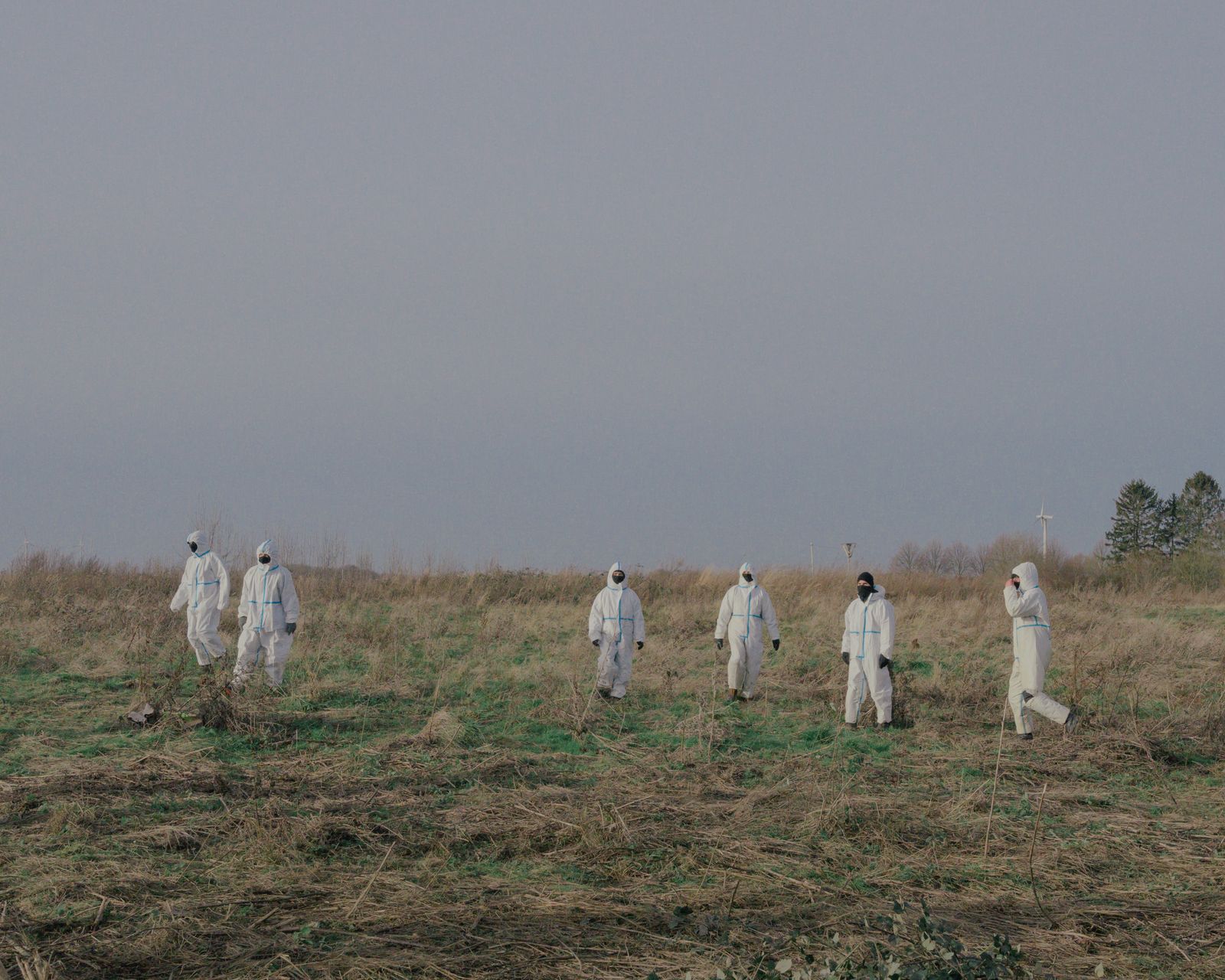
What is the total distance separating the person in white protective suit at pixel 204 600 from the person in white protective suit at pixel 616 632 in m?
4.86

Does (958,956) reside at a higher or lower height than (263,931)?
higher

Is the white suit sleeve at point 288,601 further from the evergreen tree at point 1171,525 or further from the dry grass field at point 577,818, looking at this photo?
the evergreen tree at point 1171,525

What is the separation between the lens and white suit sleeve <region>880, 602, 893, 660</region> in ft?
→ 37.9

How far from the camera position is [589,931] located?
18.5 feet

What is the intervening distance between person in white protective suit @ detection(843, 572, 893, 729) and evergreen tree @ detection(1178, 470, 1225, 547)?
128ft

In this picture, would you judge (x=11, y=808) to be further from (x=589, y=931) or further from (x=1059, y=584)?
(x=1059, y=584)

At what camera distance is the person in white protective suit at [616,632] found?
13.2 m

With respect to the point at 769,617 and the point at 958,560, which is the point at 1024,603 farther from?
the point at 958,560

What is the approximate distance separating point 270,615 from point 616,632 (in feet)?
13.8

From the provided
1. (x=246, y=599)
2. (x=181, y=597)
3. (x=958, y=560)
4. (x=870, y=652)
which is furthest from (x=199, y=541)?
(x=958, y=560)

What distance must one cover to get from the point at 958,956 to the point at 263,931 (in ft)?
11.5

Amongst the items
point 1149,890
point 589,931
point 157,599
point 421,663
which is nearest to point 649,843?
point 589,931

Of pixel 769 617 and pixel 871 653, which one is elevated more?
pixel 769 617

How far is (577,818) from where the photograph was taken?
7.47m
